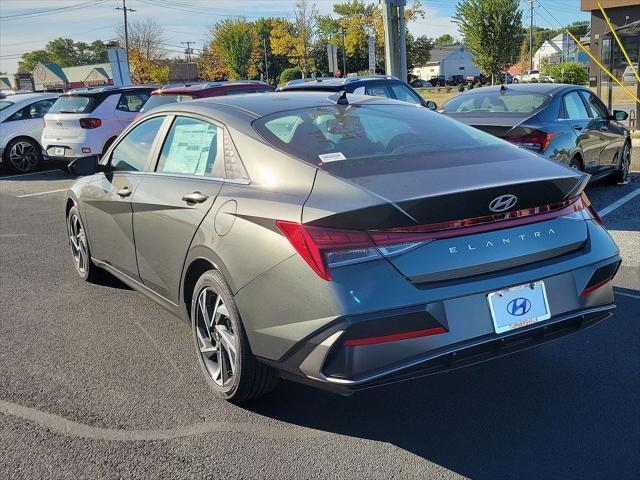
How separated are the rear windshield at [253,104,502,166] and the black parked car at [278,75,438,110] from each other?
5.01 m

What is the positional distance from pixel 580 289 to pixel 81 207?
394 cm

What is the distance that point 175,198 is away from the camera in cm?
373

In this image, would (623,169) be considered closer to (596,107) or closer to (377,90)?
(596,107)

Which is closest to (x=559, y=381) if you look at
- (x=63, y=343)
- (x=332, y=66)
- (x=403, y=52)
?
(x=63, y=343)

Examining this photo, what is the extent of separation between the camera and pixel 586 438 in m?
2.94

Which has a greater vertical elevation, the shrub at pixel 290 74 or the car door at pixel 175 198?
the shrub at pixel 290 74

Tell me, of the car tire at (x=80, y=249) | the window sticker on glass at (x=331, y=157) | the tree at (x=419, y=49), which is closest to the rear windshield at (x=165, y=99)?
the car tire at (x=80, y=249)

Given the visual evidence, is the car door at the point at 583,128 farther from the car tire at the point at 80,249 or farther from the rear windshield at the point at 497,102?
the car tire at the point at 80,249

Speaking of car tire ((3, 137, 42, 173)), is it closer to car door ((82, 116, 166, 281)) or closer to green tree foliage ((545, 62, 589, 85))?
car door ((82, 116, 166, 281))

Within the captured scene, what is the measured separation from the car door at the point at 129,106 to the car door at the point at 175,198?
9.08m

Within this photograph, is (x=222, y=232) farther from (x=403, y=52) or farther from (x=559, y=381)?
(x=403, y=52)

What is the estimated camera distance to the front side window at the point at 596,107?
28.2 feet

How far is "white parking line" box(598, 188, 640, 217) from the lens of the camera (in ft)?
25.3

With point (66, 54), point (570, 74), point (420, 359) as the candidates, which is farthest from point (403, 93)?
point (66, 54)
